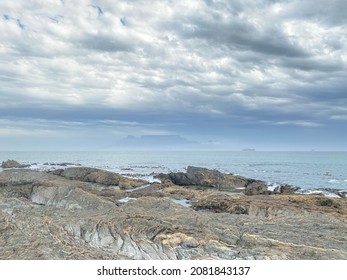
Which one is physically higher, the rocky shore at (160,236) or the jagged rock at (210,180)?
the rocky shore at (160,236)

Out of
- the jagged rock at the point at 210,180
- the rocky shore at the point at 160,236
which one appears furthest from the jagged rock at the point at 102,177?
the rocky shore at the point at 160,236

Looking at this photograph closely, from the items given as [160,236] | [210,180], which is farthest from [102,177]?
[160,236]

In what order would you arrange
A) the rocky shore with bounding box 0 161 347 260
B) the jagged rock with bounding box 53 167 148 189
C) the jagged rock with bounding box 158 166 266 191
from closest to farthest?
the rocky shore with bounding box 0 161 347 260
the jagged rock with bounding box 53 167 148 189
the jagged rock with bounding box 158 166 266 191

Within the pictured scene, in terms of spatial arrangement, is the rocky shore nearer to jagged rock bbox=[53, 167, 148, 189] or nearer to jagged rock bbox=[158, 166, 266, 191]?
jagged rock bbox=[53, 167, 148, 189]

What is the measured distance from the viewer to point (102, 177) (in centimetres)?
5459

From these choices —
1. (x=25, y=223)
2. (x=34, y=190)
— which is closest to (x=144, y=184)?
(x=34, y=190)

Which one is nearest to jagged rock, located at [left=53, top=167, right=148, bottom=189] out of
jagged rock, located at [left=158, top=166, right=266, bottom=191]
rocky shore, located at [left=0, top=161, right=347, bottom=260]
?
jagged rock, located at [left=158, top=166, right=266, bottom=191]

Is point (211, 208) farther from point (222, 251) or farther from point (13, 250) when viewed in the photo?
point (13, 250)

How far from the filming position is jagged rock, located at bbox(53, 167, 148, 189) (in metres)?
49.7

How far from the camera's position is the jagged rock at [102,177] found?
49.7 metres

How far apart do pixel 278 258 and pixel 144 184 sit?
139 ft

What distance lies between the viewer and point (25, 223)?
11906 mm

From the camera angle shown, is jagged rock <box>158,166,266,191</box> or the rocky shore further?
jagged rock <box>158,166,266,191</box>

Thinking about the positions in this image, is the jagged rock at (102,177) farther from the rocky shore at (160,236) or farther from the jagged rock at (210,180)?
the rocky shore at (160,236)
